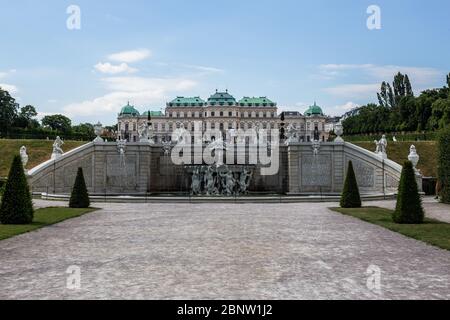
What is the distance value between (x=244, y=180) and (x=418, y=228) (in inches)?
706

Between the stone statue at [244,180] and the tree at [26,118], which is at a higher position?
the tree at [26,118]

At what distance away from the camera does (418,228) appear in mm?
Answer: 13289

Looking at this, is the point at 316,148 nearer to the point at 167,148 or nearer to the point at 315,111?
the point at 167,148

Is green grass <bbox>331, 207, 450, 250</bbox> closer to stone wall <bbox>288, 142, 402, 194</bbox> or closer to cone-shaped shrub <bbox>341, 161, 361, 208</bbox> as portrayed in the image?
cone-shaped shrub <bbox>341, 161, 361, 208</bbox>

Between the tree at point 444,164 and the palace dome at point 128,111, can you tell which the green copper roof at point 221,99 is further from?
the tree at point 444,164

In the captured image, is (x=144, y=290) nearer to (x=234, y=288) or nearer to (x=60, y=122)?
(x=234, y=288)

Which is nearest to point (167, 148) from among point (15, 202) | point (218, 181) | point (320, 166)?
point (218, 181)

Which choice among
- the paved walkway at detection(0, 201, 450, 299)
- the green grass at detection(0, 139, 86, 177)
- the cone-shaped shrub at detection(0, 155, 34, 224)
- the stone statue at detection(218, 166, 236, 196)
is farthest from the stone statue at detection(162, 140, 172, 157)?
the cone-shaped shrub at detection(0, 155, 34, 224)

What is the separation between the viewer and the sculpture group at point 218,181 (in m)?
30.4

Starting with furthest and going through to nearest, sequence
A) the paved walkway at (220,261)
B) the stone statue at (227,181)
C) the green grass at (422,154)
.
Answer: the green grass at (422,154)
the stone statue at (227,181)
the paved walkway at (220,261)

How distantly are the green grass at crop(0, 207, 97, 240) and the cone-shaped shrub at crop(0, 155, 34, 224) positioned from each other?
42cm

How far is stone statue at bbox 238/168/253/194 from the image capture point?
3064 centimetres

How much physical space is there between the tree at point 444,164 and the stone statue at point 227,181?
468 inches

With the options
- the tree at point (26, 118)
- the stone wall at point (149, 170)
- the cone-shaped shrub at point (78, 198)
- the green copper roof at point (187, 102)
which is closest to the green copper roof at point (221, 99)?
the green copper roof at point (187, 102)
